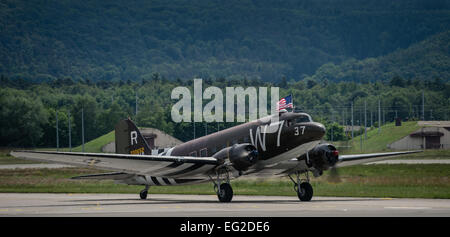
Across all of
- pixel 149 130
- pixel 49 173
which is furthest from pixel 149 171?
pixel 149 130

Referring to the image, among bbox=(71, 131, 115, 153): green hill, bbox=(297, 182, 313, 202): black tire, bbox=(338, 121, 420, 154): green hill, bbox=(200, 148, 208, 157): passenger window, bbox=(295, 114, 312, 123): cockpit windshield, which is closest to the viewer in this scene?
bbox=(295, 114, 312, 123): cockpit windshield

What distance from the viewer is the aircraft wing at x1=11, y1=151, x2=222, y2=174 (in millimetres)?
32062

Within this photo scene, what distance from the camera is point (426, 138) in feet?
459

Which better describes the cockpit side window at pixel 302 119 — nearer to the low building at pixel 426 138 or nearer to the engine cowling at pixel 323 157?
the engine cowling at pixel 323 157

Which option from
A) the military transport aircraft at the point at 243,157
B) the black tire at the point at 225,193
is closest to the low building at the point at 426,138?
the military transport aircraft at the point at 243,157

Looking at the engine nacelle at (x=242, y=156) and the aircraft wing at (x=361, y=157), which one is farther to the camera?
the aircraft wing at (x=361, y=157)

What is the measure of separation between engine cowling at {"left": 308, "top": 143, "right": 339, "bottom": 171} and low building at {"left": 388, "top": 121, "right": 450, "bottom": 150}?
346 ft

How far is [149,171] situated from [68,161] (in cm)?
452

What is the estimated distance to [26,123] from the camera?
5758 inches

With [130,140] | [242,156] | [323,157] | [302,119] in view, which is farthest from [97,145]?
[302,119]

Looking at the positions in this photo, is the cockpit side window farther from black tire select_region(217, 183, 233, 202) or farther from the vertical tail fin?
the vertical tail fin

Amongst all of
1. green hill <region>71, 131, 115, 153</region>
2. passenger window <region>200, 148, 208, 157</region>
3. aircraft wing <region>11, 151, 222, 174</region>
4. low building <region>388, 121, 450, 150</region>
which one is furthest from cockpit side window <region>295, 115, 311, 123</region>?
low building <region>388, 121, 450, 150</region>

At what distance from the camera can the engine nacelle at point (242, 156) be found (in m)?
33.9
